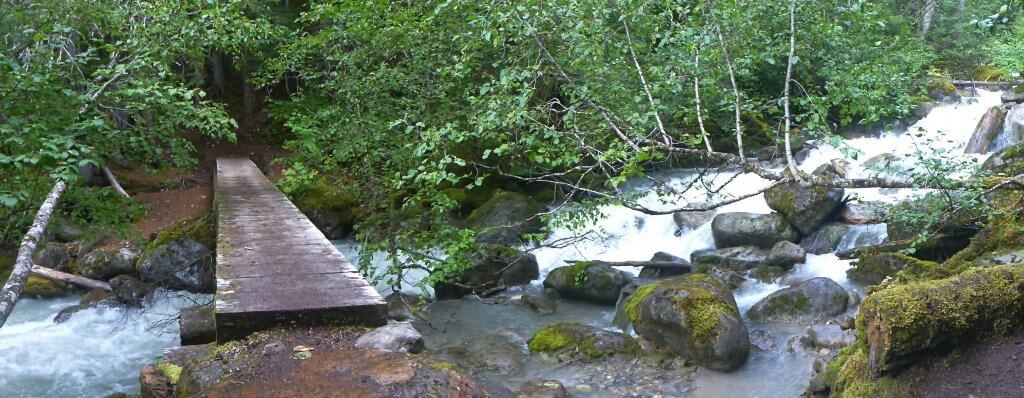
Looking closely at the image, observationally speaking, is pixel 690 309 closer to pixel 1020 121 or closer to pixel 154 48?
pixel 154 48

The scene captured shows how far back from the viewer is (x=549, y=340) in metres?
7.96

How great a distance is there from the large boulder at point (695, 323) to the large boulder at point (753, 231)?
3.34 m

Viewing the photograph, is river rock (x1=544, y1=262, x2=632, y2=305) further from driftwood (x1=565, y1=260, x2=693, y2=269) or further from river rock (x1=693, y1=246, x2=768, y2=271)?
river rock (x1=693, y1=246, x2=768, y2=271)

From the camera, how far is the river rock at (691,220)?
12102 millimetres

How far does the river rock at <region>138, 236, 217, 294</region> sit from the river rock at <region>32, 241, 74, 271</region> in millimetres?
1502

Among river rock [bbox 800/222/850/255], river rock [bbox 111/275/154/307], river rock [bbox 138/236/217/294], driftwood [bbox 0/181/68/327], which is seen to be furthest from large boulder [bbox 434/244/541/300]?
driftwood [bbox 0/181/68/327]

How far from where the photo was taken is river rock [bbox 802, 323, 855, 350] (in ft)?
24.2

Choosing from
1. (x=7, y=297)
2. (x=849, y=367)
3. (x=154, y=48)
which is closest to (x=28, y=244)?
(x=7, y=297)

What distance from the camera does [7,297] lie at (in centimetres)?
333

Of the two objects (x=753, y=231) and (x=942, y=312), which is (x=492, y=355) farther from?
(x=753, y=231)

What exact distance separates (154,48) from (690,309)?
5.60 m

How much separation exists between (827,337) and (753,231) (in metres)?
3.80

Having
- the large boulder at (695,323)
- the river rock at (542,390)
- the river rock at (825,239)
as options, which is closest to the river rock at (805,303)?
the large boulder at (695,323)

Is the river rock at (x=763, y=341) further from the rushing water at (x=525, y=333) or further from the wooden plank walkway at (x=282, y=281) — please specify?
the wooden plank walkway at (x=282, y=281)
